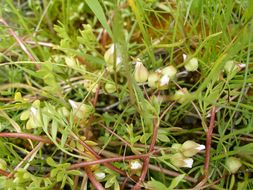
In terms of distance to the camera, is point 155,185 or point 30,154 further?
point 30,154

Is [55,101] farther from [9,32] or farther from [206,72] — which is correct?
[206,72]

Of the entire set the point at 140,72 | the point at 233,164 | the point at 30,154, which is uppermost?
the point at 140,72

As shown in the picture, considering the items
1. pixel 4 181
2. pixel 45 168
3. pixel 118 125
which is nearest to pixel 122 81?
pixel 118 125

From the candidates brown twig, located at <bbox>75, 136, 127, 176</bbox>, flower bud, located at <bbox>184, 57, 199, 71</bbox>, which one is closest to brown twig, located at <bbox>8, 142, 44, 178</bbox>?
brown twig, located at <bbox>75, 136, 127, 176</bbox>

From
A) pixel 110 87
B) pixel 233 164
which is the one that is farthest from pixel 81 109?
pixel 233 164

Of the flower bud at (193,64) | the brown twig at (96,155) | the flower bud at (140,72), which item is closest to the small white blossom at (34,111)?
the brown twig at (96,155)

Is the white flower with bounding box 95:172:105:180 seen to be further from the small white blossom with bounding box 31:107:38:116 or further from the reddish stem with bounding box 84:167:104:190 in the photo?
the small white blossom with bounding box 31:107:38:116

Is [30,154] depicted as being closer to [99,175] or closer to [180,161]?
[99,175]

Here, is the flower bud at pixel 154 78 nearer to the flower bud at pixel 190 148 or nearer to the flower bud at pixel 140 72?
the flower bud at pixel 140 72
